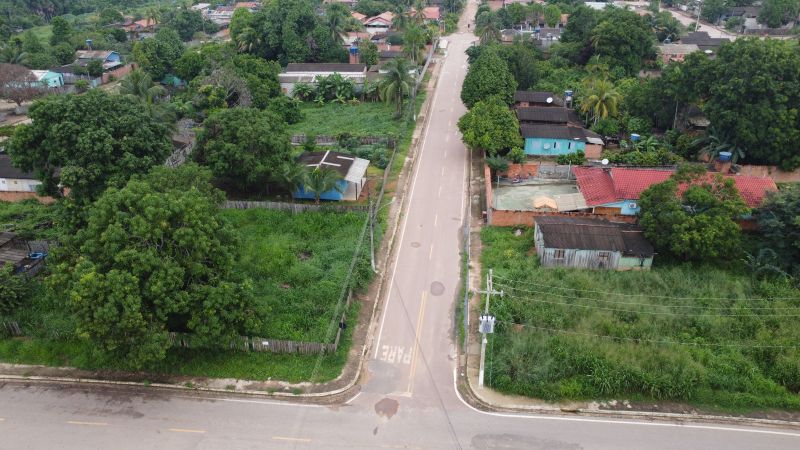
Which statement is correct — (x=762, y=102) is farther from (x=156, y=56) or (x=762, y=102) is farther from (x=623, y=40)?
(x=156, y=56)

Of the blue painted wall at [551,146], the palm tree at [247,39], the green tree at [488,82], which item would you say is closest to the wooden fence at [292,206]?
the blue painted wall at [551,146]

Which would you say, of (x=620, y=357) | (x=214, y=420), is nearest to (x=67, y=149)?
(x=214, y=420)

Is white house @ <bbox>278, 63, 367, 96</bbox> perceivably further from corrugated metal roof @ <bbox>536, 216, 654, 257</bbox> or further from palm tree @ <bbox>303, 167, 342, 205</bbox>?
corrugated metal roof @ <bbox>536, 216, 654, 257</bbox>

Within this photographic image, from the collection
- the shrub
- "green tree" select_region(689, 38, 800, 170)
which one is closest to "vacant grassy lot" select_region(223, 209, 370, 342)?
the shrub

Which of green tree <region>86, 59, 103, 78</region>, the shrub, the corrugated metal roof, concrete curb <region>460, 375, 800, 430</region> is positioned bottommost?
concrete curb <region>460, 375, 800, 430</region>

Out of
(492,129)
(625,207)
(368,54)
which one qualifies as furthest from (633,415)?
(368,54)

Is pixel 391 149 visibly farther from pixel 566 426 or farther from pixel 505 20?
pixel 505 20

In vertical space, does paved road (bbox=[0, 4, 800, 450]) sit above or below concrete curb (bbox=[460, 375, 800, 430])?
above
